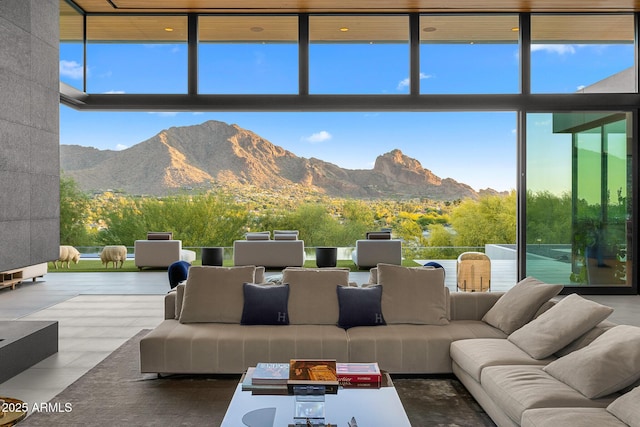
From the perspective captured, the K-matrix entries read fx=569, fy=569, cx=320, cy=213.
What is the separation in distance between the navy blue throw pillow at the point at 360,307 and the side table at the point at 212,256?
7.32 m

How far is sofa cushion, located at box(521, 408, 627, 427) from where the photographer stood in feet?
8.09

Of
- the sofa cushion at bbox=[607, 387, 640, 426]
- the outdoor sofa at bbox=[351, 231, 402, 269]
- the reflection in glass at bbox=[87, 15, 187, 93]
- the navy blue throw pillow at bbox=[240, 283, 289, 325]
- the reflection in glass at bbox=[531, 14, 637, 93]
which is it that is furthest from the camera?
the outdoor sofa at bbox=[351, 231, 402, 269]

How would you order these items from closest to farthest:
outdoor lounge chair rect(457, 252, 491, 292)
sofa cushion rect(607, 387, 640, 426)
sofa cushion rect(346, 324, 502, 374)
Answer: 1. sofa cushion rect(607, 387, 640, 426)
2. sofa cushion rect(346, 324, 502, 374)
3. outdoor lounge chair rect(457, 252, 491, 292)

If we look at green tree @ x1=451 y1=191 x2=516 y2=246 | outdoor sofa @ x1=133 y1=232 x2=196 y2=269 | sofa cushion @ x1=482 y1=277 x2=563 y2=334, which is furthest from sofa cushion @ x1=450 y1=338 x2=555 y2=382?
green tree @ x1=451 y1=191 x2=516 y2=246

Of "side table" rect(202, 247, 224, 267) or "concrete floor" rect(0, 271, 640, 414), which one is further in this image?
"side table" rect(202, 247, 224, 267)

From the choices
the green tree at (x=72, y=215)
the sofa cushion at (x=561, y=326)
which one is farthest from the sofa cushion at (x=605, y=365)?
the green tree at (x=72, y=215)

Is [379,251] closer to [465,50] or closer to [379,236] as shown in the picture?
[379,236]

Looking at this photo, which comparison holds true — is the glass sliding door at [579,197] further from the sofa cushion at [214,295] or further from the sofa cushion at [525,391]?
the sofa cushion at [525,391]

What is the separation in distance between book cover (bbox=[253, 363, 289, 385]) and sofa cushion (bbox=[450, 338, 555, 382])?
1.20 m

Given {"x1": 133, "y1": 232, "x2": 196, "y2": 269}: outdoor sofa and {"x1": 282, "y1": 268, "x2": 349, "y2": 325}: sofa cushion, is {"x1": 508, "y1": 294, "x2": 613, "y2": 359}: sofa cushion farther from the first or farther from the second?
{"x1": 133, "y1": 232, "x2": 196, "y2": 269}: outdoor sofa

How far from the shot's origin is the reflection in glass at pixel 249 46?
7.89 m

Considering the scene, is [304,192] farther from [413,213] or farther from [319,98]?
[319,98]

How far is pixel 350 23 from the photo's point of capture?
7.91m

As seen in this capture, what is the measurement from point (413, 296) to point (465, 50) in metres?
4.77
